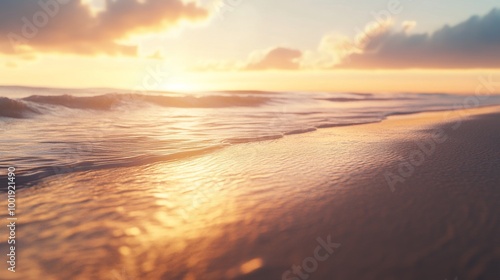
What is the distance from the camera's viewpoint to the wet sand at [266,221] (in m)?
2.96

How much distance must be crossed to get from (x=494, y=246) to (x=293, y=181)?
2.93m

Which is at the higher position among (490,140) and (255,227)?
(490,140)

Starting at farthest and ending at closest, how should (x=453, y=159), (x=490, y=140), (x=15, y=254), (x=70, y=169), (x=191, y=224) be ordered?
(x=490, y=140) < (x=453, y=159) < (x=70, y=169) < (x=191, y=224) < (x=15, y=254)

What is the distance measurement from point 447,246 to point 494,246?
476 mm

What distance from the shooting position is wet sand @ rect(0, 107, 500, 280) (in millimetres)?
2965

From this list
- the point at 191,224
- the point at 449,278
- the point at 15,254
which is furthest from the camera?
the point at 191,224

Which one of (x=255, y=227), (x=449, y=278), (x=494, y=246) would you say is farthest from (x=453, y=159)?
(x=255, y=227)

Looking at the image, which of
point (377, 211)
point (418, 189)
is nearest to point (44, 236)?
point (377, 211)

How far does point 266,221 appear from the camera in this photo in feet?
12.9

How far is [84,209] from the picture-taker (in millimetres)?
4340

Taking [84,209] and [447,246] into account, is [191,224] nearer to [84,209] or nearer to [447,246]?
[84,209]

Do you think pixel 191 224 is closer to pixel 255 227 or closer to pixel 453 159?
pixel 255 227

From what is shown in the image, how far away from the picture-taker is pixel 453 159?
716 centimetres

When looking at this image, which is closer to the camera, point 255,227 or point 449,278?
point 449,278
